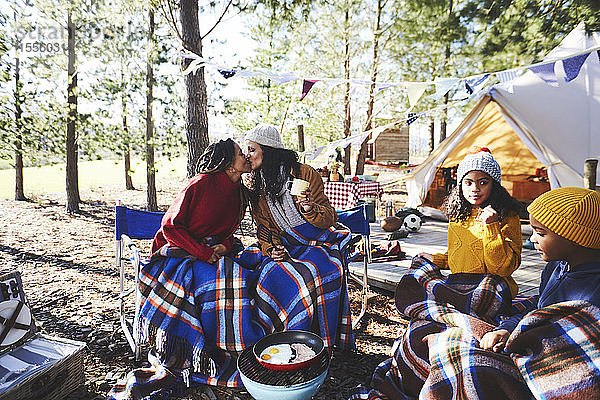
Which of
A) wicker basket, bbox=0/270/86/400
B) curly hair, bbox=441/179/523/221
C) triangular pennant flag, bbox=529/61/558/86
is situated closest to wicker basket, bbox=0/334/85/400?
wicker basket, bbox=0/270/86/400

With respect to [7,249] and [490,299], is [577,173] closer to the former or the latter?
[490,299]

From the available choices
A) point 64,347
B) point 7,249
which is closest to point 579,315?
point 64,347

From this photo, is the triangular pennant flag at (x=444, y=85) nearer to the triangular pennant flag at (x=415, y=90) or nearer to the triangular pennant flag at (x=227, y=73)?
the triangular pennant flag at (x=415, y=90)

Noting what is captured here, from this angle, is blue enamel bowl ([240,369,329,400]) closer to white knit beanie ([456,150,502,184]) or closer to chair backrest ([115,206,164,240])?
white knit beanie ([456,150,502,184])

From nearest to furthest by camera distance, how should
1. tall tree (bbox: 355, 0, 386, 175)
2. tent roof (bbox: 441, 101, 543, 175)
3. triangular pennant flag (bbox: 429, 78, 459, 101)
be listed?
triangular pennant flag (bbox: 429, 78, 459, 101) < tent roof (bbox: 441, 101, 543, 175) < tall tree (bbox: 355, 0, 386, 175)

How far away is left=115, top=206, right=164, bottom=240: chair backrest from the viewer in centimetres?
251

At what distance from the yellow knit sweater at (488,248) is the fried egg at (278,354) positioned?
934 millimetres

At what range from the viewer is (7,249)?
4832 mm

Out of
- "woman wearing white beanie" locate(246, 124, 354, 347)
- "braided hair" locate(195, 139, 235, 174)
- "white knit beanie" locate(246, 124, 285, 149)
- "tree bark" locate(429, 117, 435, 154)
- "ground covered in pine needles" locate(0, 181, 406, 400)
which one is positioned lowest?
"ground covered in pine needles" locate(0, 181, 406, 400)

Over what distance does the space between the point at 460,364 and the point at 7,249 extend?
5.47 m

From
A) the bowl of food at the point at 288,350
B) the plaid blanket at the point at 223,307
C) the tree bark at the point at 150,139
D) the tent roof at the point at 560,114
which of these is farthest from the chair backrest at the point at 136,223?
the tree bark at the point at 150,139

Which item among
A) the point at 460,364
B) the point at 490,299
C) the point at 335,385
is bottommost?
the point at 335,385

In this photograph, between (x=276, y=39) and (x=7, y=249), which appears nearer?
(x=7, y=249)

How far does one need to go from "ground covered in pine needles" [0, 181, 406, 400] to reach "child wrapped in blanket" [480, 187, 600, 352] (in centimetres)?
114
